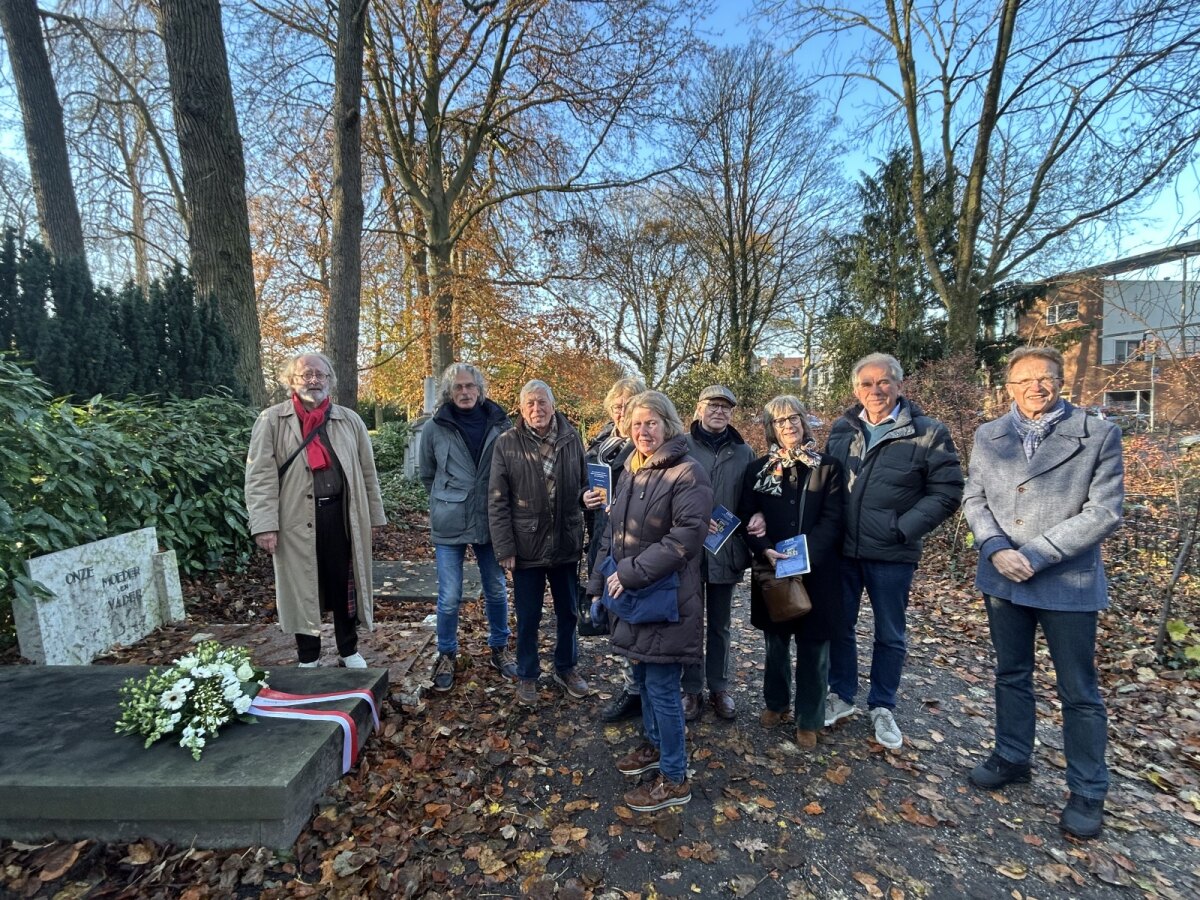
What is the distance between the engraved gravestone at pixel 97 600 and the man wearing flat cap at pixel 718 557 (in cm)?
378

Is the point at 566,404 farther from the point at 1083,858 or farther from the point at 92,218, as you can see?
the point at 1083,858

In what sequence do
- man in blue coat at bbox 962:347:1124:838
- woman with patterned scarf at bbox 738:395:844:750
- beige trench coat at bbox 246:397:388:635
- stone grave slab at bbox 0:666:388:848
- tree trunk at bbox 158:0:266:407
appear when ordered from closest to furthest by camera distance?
1. stone grave slab at bbox 0:666:388:848
2. man in blue coat at bbox 962:347:1124:838
3. woman with patterned scarf at bbox 738:395:844:750
4. beige trench coat at bbox 246:397:388:635
5. tree trunk at bbox 158:0:266:407

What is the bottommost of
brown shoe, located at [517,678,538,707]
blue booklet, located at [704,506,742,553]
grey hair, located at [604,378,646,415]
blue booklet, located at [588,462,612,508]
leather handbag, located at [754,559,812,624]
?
brown shoe, located at [517,678,538,707]

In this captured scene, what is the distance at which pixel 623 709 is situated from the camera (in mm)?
3436

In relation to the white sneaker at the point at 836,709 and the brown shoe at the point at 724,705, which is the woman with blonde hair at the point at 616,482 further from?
the white sneaker at the point at 836,709

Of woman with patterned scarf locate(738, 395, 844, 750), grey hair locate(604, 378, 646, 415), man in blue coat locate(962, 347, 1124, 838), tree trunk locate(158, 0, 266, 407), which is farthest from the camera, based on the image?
tree trunk locate(158, 0, 266, 407)

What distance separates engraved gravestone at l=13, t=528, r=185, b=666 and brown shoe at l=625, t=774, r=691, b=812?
3.40 metres

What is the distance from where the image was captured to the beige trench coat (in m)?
3.27

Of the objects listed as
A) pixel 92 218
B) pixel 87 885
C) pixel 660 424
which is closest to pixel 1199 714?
pixel 660 424

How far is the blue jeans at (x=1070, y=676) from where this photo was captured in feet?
8.27

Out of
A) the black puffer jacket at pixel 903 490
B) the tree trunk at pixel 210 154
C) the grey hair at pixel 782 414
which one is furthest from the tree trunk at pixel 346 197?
the black puffer jacket at pixel 903 490

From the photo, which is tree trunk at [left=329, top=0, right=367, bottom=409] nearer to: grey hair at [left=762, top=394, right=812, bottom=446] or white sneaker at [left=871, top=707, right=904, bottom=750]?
grey hair at [left=762, top=394, right=812, bottom=446]

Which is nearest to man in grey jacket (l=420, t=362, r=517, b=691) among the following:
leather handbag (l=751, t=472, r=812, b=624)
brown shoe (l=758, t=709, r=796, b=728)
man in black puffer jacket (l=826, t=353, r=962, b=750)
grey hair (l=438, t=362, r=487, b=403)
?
grey hair (l=438, t=362, r=487, b=403)

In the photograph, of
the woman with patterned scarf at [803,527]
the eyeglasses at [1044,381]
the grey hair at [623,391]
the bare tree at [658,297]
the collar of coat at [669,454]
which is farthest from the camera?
the bare tree at [658,297]
